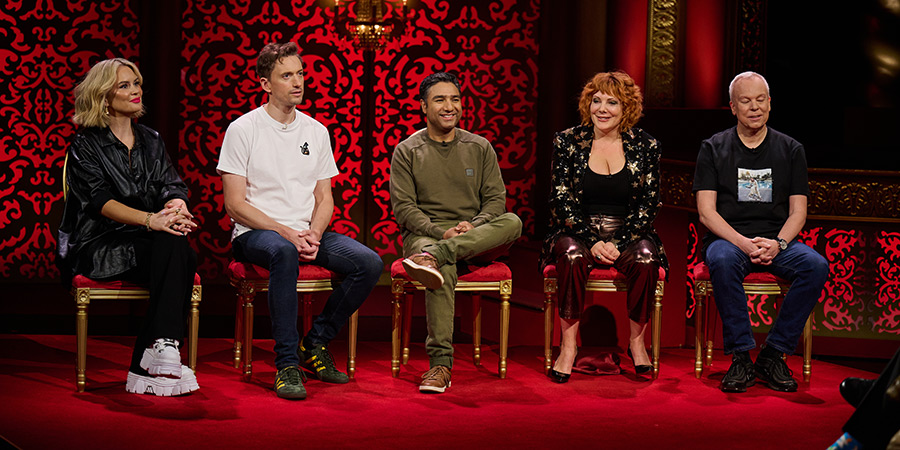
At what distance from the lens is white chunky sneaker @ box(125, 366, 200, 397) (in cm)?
431

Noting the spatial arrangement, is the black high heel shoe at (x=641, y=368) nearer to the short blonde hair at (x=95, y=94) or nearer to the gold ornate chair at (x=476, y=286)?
the gold ornate chair at (x=476, y=286)

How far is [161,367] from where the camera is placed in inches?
168

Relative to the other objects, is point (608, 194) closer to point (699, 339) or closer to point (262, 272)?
point (699, 339)

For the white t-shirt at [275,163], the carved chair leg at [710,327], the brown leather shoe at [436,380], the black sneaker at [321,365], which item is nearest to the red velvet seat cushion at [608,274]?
the carved chair leg at [710,327]

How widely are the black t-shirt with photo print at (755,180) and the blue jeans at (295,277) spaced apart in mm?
1644

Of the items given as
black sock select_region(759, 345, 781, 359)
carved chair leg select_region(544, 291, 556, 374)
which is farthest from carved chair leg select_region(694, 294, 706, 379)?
carved chair leg select_region(544, 291, 556, 374)

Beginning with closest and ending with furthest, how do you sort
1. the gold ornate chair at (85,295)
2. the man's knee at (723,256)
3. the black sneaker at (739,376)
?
the gold ornate chair at (85,295) → the black sneaker at (739,376) → the man's knee at (723,256)

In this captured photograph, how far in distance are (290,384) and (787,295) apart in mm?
2250

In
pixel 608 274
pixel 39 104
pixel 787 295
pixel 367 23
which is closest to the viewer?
pixel 787 295

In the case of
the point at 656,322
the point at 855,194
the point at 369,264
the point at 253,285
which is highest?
the point at 855,194

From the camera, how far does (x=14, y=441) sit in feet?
11.9

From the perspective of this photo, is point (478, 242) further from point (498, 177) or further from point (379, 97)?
point (379, 97)

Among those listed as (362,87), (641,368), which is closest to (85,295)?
(641,368)

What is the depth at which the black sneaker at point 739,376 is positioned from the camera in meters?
4.61
